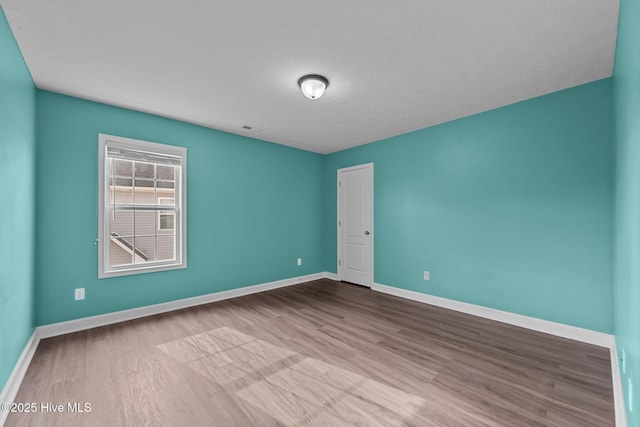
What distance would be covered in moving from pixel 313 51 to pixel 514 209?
112 inches

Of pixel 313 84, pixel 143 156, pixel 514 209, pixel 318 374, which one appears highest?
pixel 313 84

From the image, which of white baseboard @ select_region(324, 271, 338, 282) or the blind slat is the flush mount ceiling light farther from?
white baseboard @ select_region(324, 271, 338, 282)

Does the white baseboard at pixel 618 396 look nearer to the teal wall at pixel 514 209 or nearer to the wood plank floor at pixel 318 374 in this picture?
the wood plank floor at pixel 318 374

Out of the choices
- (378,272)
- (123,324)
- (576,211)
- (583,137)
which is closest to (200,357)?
(123,324)

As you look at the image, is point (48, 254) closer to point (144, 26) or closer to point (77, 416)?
point (77, 416)

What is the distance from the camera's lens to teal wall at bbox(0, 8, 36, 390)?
1.76 meters

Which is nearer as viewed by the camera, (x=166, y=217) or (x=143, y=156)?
(x=143, y=156)

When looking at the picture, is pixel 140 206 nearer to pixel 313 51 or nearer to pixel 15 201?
pixel 15 201

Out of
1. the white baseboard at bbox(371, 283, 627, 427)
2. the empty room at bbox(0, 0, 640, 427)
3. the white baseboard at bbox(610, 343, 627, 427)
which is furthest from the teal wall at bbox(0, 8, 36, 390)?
the white baseboard at bbox(371, 283, 627, 427)

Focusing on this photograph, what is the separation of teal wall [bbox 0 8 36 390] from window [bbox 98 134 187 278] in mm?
626

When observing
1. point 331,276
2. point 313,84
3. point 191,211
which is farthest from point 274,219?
point 313,84

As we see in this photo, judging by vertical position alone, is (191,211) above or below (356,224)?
above

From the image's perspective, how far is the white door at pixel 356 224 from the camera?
486 centimetres

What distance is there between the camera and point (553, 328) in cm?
289
